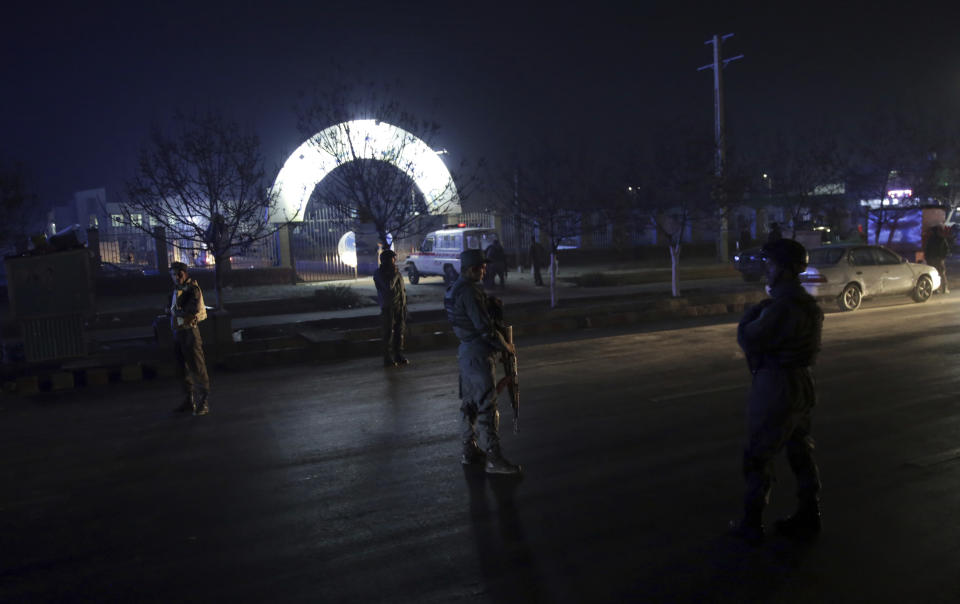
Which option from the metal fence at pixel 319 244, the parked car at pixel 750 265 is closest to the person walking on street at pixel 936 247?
the parked car at pixel 750 265

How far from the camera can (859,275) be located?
17.5 metres

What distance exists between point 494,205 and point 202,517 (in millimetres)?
30067

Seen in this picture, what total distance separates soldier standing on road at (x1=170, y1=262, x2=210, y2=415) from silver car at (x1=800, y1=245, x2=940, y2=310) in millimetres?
12873

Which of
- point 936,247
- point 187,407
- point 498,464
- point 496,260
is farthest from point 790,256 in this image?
point 496,260

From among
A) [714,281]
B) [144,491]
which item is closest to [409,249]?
[714,281]

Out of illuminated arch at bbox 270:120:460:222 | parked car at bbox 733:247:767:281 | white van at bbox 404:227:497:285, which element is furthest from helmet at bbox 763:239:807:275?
white van at bbox 404:227:497:285

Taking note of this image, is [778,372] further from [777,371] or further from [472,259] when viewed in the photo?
[472,259]

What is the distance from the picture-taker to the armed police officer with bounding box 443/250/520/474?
6117 mm

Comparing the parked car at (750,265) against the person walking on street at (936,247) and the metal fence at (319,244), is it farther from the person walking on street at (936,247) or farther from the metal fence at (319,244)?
the metal fence at (319,244)

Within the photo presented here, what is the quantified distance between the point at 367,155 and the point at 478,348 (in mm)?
15689

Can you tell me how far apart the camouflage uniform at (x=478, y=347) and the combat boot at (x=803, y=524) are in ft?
7.58

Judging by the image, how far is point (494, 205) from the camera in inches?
1379

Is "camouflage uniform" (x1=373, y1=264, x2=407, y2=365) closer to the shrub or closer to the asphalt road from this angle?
the asphalt road

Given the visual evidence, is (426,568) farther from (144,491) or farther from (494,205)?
(494,205)
